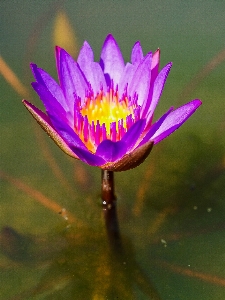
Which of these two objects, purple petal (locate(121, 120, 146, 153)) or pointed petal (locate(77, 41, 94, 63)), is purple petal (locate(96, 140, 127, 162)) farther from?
pointed petal (locate(77, 41, 94, 63))

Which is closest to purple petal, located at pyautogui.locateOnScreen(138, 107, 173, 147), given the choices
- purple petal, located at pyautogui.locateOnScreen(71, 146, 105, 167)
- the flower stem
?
purple petal, located at pyautogui.locateOnScreen(71, 146, 105, 167)

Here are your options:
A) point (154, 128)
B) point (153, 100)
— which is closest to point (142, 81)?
point (153, 100)

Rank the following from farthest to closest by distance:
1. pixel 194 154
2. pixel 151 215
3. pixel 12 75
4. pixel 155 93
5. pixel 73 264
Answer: pixel 12 75 < pixel 194 154 < pixel 151 215 < pixel 73 264 < pixel 155 93

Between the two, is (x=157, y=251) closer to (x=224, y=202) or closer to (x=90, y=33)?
(x=224, y=202)

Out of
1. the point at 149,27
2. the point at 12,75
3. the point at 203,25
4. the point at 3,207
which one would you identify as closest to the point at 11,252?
the point at 3,207

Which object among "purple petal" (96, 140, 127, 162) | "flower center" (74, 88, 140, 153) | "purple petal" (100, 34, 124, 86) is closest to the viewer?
"purple petal" (96, 140, 127, 162)

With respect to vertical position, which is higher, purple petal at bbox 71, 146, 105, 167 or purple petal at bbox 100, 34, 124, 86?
purple petal at bbox 100, 34, 124, 86

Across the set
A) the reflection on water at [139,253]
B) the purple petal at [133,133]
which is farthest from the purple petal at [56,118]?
the reflection on water at [139,253]

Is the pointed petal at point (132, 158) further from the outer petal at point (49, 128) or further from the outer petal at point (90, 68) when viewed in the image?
the outer petal at point (90, 68)
